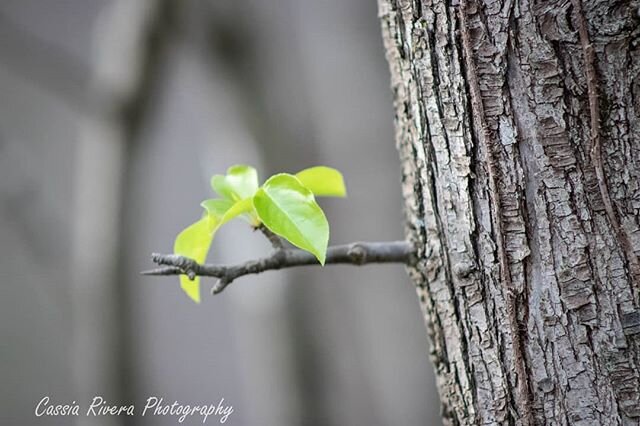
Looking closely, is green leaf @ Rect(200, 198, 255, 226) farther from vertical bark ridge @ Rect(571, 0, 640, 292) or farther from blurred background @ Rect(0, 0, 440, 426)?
blurred background @ Rect(0, 0, 440, 426)

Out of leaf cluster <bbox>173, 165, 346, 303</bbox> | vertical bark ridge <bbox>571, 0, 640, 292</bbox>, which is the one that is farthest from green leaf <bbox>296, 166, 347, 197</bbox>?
vertical bark ridge <bbox>571, 0, 640, 292</bbox>

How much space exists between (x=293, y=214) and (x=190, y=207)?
331cm

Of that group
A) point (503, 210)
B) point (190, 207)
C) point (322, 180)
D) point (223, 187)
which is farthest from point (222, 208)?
point (190, 207)

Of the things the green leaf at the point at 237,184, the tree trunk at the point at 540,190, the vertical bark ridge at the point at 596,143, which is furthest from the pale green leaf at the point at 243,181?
the vertical bark ridge at the point at 596,143

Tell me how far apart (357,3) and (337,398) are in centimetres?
177

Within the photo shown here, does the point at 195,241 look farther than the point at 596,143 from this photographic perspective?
Yes

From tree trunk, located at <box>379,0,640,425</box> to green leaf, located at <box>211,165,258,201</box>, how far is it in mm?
216

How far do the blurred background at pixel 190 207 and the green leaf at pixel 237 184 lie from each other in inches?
53.2

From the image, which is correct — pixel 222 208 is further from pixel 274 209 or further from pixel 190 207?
pixel 190 207

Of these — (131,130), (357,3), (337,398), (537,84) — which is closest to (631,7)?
(537,84)

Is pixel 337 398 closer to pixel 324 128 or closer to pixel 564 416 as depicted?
pixel 324 128

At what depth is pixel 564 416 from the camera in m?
0.69

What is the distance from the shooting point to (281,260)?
84 centimetres

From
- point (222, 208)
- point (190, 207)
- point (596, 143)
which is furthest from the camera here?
point (190, 207)
